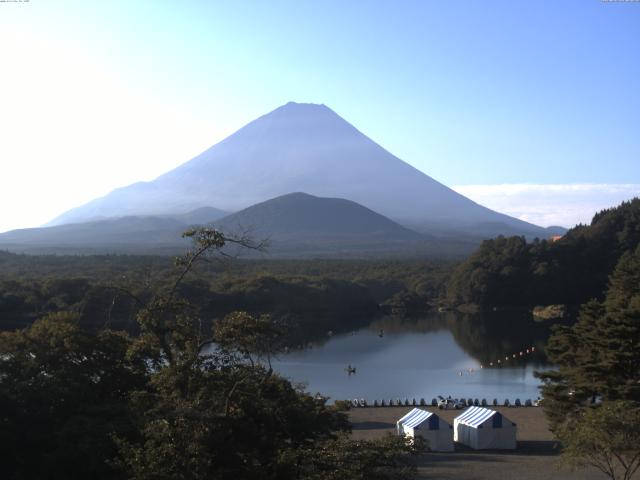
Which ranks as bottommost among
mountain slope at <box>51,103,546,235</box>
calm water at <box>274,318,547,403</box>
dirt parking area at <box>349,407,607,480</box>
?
calm water at <box>274,318,547,403</box>

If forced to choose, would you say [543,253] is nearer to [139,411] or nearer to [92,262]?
[92,262]

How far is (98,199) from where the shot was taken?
381 ft

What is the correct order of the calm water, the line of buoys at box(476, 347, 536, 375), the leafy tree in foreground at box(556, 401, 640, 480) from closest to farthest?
1. the leafy tree in foreground at box(556, 401, 640, 480)
2. the calm water
3. the line of buoys at box(476, 347, 536, 375)

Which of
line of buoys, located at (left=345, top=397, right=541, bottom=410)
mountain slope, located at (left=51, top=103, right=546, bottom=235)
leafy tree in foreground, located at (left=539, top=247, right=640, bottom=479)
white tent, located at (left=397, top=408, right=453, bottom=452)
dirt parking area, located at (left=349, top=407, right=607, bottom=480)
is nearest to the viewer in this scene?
dirt parking area, located at (left=349, top=407, right=607, bottom=480)

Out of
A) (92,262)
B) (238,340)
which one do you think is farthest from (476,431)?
(92,262)

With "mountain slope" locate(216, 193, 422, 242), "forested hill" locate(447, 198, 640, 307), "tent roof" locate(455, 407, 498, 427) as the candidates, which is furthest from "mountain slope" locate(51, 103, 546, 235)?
"tent roof" locate(455, 407, 498, 427)

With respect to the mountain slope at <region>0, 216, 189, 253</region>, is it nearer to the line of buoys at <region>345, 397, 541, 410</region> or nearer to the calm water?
the calm water

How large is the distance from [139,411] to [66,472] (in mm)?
781

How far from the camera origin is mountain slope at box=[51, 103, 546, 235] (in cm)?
9669

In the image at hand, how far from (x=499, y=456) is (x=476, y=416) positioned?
39.8 inches

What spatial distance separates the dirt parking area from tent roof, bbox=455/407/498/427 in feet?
1.21

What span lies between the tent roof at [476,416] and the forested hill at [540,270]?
72.8 ft

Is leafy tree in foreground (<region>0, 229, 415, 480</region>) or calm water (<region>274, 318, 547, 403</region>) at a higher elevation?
leafy tree in foreground (<region>0, 229, 415, 480</region>)

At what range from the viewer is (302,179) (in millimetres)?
100062
